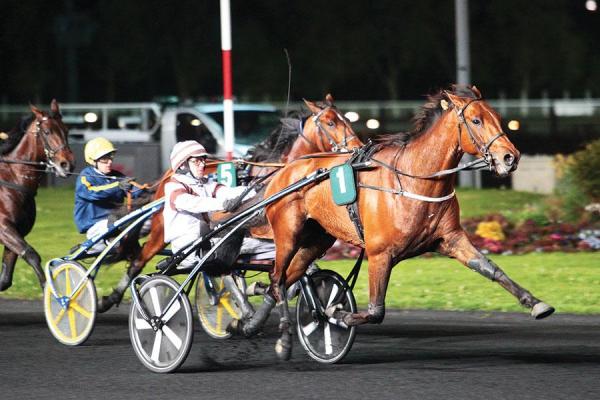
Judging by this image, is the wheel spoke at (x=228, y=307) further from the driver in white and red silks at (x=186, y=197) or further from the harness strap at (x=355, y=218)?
the harness strap at (x=355, y=218)

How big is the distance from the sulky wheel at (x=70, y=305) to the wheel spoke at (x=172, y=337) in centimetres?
Result: 128

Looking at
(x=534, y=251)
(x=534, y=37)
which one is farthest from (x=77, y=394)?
(x=534, y=37)

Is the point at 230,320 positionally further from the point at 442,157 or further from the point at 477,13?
the point at 477,13

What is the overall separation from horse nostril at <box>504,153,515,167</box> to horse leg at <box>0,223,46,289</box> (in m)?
4.29

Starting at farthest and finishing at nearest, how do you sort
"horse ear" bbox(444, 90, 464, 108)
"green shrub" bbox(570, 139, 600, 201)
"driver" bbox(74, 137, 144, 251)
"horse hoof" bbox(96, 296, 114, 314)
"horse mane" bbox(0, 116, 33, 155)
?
1. "green shrub" bbox(570, 139, 600, 201)
2. "horse mane" bbox(0, 116, 33, 155)
3. "driver" bbox(74, 137, 144, 251)
4. "horse hoof" bbox(96, 296, 114, 314)
5. "horse ear" bbox(444, 90, 464, 108)

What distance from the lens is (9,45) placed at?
47.2 meters

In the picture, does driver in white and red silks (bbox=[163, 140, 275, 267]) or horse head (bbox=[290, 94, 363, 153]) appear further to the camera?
horse head (bbox=[290, 94, 363, 153])

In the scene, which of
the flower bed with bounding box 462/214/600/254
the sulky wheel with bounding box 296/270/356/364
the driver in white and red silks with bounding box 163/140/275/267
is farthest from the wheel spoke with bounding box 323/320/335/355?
the flower bed with bounding box 462/214/600/254

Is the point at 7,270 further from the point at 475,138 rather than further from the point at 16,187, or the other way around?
the point at 475,138

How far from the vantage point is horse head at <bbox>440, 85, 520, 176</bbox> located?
8.01m

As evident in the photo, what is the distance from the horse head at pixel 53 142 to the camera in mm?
11219

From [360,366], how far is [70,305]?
236cm

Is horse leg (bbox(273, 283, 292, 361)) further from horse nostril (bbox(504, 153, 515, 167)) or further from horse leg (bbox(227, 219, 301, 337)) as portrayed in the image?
horse nostril (bbox(504, 153, 515, 167))

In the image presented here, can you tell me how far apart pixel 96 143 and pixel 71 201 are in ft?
36.8
